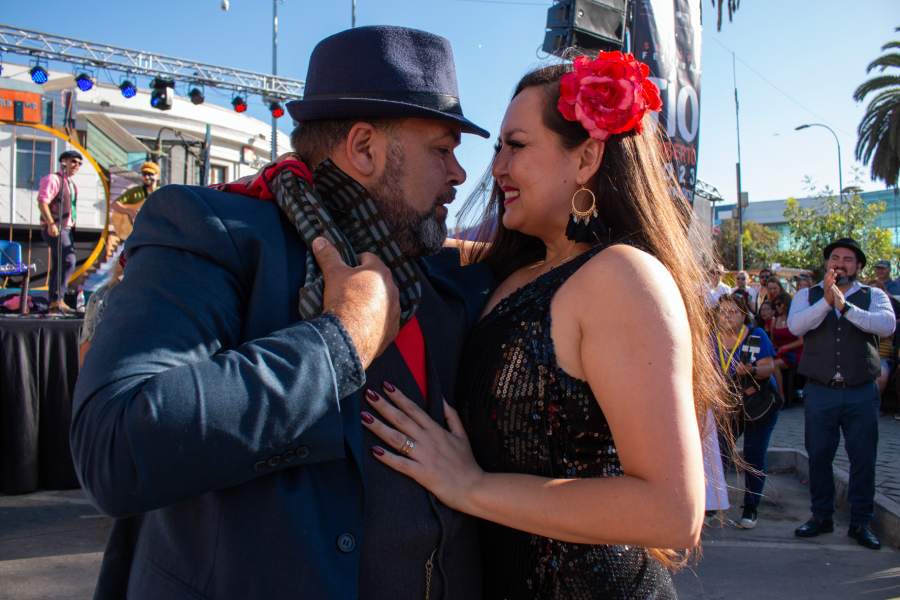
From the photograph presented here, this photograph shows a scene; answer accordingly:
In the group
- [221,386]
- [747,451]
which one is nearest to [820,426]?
[747,451]

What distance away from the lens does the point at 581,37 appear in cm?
531

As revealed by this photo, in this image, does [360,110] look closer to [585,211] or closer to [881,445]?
[585,211]

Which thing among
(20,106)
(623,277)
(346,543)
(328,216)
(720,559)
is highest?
(20,106)

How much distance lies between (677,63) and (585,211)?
4709 millimetres

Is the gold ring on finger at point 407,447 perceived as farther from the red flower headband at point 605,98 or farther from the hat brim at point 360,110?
the red flower headband at point 605,98

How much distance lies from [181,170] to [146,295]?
72.6 feet

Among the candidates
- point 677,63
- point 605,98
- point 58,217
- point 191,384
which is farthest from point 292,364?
point 58,217

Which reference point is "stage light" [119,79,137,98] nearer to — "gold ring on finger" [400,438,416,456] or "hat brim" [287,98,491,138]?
"hat brim" [287,98,491,138]

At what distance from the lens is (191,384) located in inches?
46.1

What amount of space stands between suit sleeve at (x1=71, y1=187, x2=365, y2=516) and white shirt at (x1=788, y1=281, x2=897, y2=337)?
5910 millimetres

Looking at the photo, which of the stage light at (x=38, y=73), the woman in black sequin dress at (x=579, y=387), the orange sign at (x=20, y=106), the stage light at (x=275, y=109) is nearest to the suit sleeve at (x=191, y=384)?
the woman in black sequin dress at (x=579, y=387)

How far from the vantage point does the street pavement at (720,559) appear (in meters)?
4.36

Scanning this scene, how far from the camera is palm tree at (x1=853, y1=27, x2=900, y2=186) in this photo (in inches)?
924

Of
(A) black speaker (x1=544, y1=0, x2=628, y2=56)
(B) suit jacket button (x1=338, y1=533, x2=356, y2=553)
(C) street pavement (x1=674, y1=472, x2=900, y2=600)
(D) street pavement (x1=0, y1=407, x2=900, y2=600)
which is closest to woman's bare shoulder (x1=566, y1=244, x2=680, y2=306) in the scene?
(B) suit jacket button (x1=338, y1=533, x2=356, y2=553)
